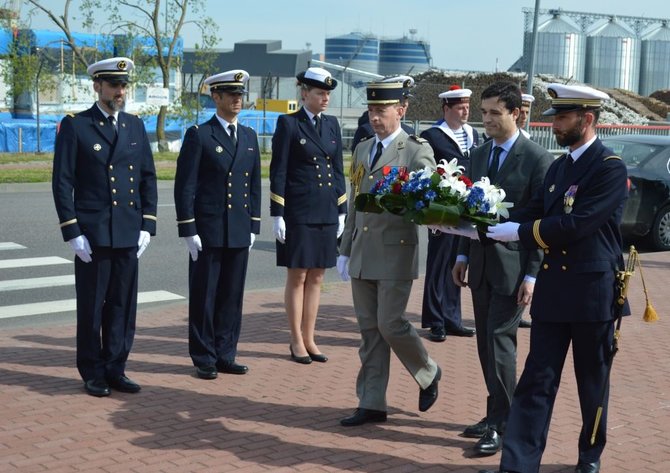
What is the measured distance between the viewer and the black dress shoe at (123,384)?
6820 millimetres

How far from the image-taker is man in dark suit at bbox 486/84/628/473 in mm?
5035

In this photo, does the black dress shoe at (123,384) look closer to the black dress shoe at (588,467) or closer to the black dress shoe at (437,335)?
the black dress shoe at (437,335)

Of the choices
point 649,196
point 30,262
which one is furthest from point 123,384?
point 649,196

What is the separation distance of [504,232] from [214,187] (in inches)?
108

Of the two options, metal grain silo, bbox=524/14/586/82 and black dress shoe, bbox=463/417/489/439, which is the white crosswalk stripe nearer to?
black dress shoe, bbox=463/417/489/439

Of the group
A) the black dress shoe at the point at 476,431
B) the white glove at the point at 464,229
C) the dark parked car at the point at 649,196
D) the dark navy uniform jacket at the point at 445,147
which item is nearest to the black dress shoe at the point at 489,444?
the black dress shoe at the point at 476,431

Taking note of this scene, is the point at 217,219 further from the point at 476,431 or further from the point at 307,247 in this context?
the point at 476,431

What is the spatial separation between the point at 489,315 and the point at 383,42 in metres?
163

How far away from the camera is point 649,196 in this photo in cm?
1480

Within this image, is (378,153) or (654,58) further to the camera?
(654,58)

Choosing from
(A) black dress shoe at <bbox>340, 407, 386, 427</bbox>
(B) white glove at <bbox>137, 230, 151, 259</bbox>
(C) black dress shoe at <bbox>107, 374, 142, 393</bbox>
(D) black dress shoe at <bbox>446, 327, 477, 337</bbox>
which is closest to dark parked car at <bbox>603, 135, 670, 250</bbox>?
(D) black dress shoe at <bbox>446, 327, 477, 337</bbox>

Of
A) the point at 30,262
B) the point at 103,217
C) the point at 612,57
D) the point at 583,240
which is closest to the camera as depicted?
the point at 583,240

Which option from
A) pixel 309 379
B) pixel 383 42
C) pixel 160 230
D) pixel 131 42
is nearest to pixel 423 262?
pixel 160 230

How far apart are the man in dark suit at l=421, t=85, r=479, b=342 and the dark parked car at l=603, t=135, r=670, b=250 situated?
20.8 feet
